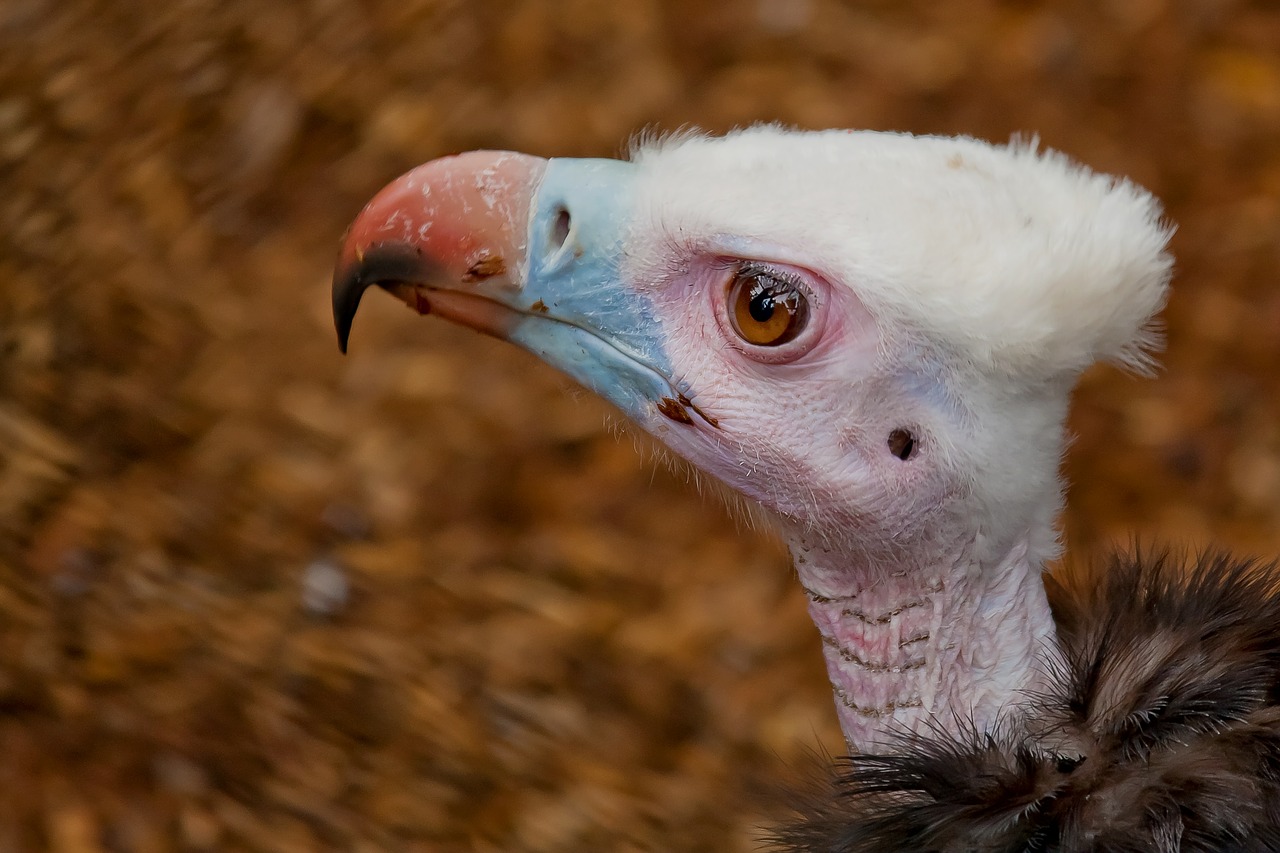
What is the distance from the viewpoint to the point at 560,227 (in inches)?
59.3

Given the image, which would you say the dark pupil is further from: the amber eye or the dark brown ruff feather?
the dark brown ruff feather

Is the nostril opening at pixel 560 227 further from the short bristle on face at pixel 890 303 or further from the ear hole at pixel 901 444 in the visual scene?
the ear hole at pixel 901 444

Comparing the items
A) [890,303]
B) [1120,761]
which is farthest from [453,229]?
[1120,761]

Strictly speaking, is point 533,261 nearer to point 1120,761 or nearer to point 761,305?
point 761,305

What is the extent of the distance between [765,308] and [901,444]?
0.21m

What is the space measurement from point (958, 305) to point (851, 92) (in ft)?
7.43

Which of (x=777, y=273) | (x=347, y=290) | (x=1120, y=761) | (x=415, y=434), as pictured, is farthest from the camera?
(x=415, y=434)

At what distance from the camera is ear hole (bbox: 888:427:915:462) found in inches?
57.4

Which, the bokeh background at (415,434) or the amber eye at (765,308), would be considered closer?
the amber eye at (765,308)

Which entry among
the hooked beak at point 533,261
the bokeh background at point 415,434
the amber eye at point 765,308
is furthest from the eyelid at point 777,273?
the bokeh background at point 415,434

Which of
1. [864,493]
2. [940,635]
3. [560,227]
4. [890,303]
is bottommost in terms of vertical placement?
[940,635]

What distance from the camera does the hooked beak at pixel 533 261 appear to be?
4.84 feet

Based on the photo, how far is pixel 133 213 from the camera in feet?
11.6

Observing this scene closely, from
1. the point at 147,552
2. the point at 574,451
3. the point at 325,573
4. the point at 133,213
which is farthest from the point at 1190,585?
the point at 133,213
